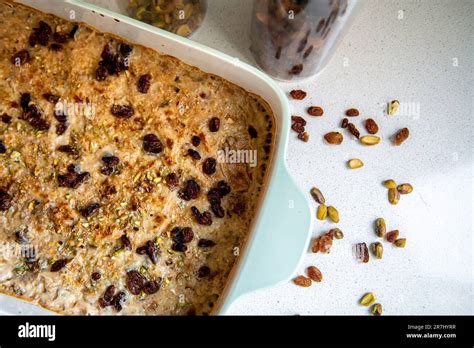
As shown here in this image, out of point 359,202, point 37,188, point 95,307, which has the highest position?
point 359,202

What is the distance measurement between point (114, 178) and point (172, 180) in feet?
0.50

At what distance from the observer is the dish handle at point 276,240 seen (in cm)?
138

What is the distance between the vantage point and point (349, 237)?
67.7 inches

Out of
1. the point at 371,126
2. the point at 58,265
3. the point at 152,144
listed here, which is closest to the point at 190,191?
the point at 152,144

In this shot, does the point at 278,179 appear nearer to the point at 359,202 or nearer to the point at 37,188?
the point at 359,202

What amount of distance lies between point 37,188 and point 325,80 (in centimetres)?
89

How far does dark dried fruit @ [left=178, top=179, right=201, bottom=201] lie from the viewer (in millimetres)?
1515

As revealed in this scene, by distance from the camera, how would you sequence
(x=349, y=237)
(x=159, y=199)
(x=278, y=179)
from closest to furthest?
(x=278, y=179) < (x=159, y=199) < (x=349, y=237)

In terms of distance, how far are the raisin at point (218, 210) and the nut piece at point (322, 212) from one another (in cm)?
33

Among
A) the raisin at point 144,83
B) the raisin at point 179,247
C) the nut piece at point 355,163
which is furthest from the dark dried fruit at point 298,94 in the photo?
the raisin at point 179,247

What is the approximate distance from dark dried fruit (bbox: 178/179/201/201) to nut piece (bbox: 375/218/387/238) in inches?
22.0

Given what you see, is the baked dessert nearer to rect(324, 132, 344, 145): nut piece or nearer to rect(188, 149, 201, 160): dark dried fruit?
rect(188, 149, 201, 160): dark dried fruit

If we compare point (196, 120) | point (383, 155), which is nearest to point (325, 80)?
point (383, 155)

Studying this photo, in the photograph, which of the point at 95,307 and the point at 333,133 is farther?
the point at 333,133
